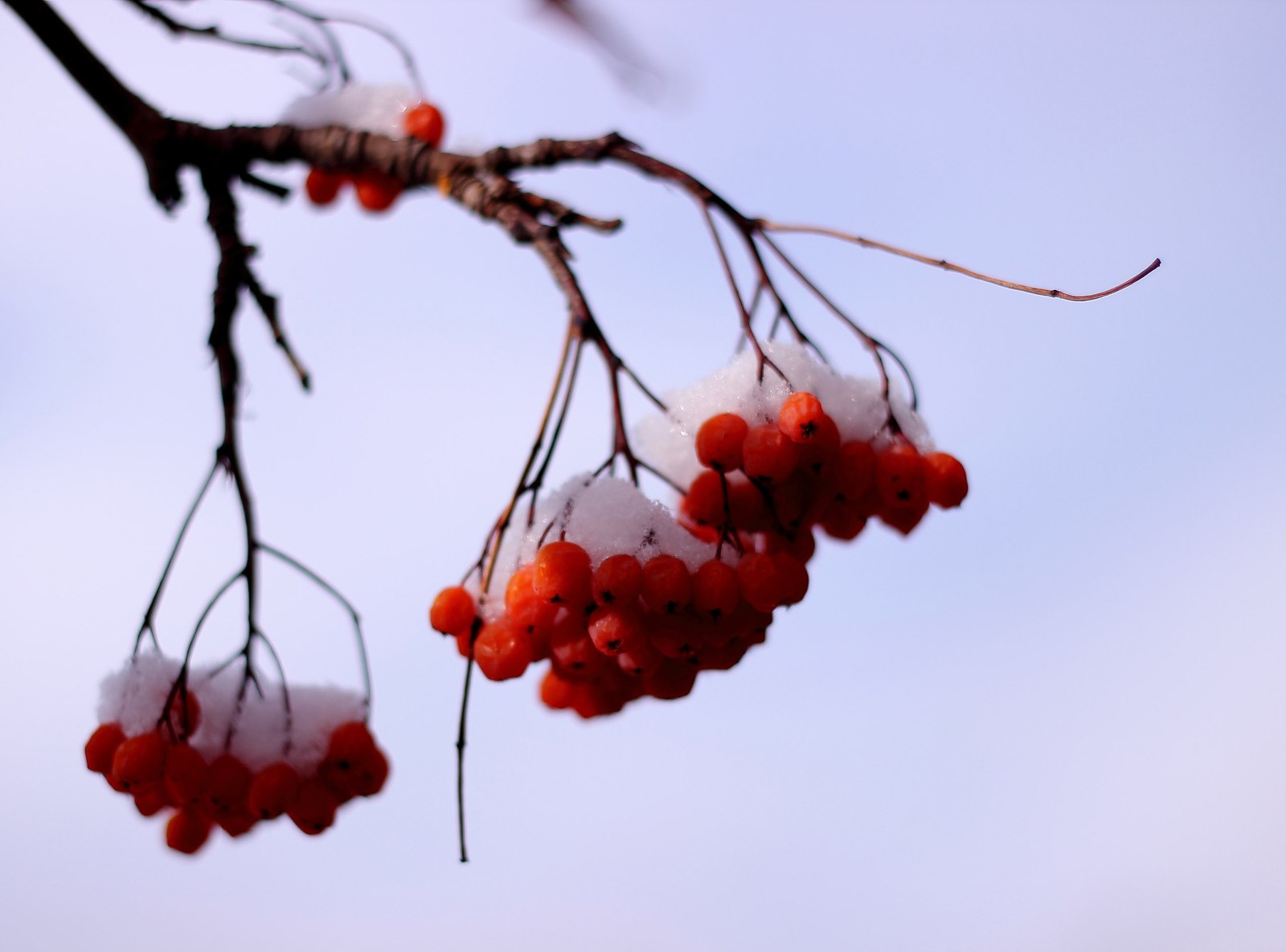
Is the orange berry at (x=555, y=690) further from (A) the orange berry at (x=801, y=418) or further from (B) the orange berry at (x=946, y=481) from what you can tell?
(B) the orange berry at (x=946, y=481)

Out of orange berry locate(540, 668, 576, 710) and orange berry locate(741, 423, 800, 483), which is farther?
orange berry locate(540, 668, 576, 710)

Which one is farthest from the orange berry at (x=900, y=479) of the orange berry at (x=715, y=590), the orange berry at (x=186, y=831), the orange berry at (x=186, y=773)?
the orange berry at (x=186, y=831)

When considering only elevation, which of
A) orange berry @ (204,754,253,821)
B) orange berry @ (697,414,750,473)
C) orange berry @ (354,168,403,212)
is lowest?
orange berry @ (204,754,253,821)

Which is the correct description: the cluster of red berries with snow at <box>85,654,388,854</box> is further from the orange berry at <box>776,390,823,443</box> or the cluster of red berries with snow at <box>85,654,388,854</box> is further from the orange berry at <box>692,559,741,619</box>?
the orange berry at <box>776,390,823,443</box>

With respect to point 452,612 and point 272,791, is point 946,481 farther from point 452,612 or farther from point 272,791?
point 272,791

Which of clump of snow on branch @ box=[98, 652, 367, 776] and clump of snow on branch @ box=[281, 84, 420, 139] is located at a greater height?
clump of snow on branch @ box=[281, 84, 420, 139]

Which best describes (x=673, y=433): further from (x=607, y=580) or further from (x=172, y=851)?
(x=172, y=851)

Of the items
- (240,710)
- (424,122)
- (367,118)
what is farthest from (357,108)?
(240,710)

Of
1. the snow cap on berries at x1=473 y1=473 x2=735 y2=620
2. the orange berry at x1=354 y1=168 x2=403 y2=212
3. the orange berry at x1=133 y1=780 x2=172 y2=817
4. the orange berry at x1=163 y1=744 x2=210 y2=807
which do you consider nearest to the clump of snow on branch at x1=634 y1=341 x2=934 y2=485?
the snow cap on berries at x1=473 y1=473 x2=735 y2=620
